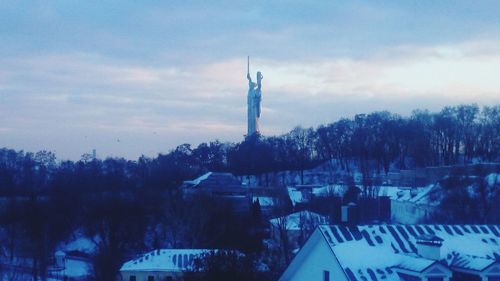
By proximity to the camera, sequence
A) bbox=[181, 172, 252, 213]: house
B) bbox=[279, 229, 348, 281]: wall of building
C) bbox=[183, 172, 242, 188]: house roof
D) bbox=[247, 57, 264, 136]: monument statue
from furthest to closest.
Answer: bbox=[247, 57, 264, 136]: monument statue, bbox=[183, 172, 242, 188]: house roof, bbox=[181, 172, 252, 213]: house, bbox=[279, 229, 348, 281]: wall of building

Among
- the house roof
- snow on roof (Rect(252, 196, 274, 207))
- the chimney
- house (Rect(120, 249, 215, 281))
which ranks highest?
the house roof

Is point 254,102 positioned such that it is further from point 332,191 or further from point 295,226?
point 295,226

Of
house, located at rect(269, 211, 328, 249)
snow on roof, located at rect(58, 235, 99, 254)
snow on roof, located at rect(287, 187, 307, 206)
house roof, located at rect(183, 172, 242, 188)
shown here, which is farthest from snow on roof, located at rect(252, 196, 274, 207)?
snow on roof, located at rect(58, 235, 99, 254)

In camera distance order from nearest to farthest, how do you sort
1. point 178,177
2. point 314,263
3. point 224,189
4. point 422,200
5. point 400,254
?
1. point 400,254
2. point 314,263
3. point 422,200
4. point 224,189
5. point 178,177

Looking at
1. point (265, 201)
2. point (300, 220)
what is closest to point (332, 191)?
point (265, 201)

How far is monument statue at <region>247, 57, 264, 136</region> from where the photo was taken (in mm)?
91500

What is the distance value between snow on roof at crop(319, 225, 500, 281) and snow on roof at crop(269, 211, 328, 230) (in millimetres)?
25066

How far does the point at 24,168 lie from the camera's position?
86062 millimetres

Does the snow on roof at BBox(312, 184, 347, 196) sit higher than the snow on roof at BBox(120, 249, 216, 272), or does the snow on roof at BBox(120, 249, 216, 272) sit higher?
the snow on roof at BBox(312, 184, 347, 196)

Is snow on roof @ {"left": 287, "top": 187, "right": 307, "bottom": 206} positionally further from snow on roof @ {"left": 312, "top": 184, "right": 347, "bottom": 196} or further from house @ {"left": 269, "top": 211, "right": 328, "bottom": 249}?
house @ {"left": 269, "top": 211, "right": 328, "bottom": 249}

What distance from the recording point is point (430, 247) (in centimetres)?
1594

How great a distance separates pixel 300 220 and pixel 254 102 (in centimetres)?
4779

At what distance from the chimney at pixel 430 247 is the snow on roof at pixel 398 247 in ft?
0.64

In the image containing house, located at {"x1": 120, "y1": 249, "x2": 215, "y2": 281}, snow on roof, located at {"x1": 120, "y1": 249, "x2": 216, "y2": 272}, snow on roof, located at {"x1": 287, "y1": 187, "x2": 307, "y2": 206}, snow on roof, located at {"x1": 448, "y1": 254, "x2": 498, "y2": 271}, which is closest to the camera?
snow on roof, located at {"x1": 448, "y1": 254, "x2": 498, "y2": 271}
